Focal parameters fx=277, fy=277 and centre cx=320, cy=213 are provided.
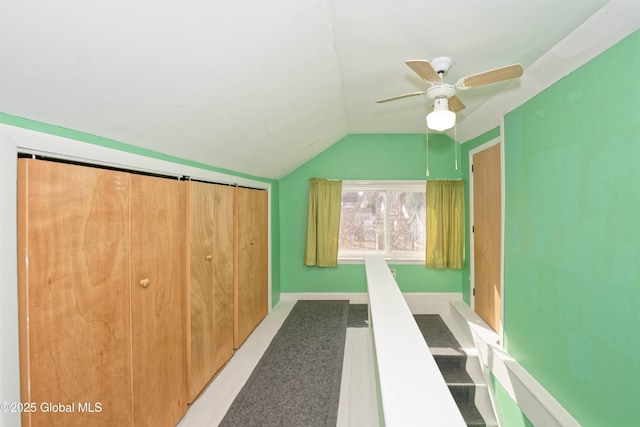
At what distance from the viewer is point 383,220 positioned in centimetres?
416

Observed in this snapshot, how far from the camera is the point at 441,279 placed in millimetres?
3953

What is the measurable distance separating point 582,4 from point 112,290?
8.72 feet

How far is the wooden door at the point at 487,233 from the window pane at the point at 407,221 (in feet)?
2.50

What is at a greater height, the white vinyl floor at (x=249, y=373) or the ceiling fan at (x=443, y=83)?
the ceiling fan at (x=443, y=83)

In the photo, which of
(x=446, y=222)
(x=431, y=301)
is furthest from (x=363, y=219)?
(x=431, y=301)

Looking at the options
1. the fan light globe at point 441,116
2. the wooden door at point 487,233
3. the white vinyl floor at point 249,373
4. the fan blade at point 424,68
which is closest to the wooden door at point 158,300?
the white vinyl floor at point 249,373

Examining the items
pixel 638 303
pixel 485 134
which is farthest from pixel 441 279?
pixel 638 303

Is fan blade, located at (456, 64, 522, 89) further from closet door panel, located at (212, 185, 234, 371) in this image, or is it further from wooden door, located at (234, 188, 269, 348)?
wooden door, located at (234, 188, 269, 348)

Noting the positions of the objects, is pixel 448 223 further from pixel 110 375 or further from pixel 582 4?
pixel 110 375

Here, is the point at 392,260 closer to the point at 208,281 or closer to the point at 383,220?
the point at 383,220

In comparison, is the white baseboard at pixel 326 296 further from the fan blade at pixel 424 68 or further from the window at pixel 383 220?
the fan blade at pixel 424 68

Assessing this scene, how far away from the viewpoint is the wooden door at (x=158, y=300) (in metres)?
1.43

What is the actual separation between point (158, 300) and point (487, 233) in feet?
10.6

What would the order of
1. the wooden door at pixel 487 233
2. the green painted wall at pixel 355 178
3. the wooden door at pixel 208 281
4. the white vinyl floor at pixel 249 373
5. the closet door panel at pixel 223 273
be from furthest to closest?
the green painted wall at pixel 355 178 → the wooden door at pixel 487 233 → the closet door panel at pixel 223 273 → the wooden door at pixel 208 281 → the white vinyl floor at pixel 249 373
